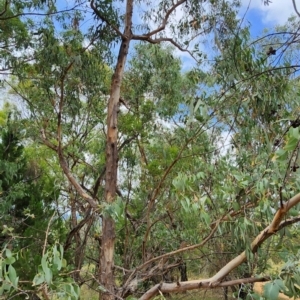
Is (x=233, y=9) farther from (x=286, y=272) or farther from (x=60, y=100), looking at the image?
(x=286, y=272)

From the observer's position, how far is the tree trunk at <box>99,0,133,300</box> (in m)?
3.17

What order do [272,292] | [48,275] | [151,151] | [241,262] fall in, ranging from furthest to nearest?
[151,151] → [241,262] → [48,275] → [272,292]

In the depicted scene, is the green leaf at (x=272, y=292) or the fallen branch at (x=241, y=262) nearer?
the green leaf at (x=272, y=292)

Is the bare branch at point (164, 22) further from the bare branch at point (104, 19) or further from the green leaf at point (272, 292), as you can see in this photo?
the green leaf at point (272, 292)

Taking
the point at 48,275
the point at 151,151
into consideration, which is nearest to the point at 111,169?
the point at 151,151

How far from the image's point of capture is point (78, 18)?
3775 millimetres

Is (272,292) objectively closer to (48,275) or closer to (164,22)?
(48,275)

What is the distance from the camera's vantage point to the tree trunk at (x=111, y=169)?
3168 mm

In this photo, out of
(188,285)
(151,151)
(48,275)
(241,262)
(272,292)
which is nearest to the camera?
(272,292)

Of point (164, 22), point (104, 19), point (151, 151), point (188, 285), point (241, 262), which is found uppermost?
point (164, 22)

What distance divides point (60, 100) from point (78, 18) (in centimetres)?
87

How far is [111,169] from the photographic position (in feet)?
11.3

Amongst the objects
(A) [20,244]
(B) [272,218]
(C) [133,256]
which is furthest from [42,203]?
(B) [272,218]

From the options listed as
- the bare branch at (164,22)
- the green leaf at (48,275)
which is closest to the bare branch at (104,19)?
the bare branch at (164,22)
